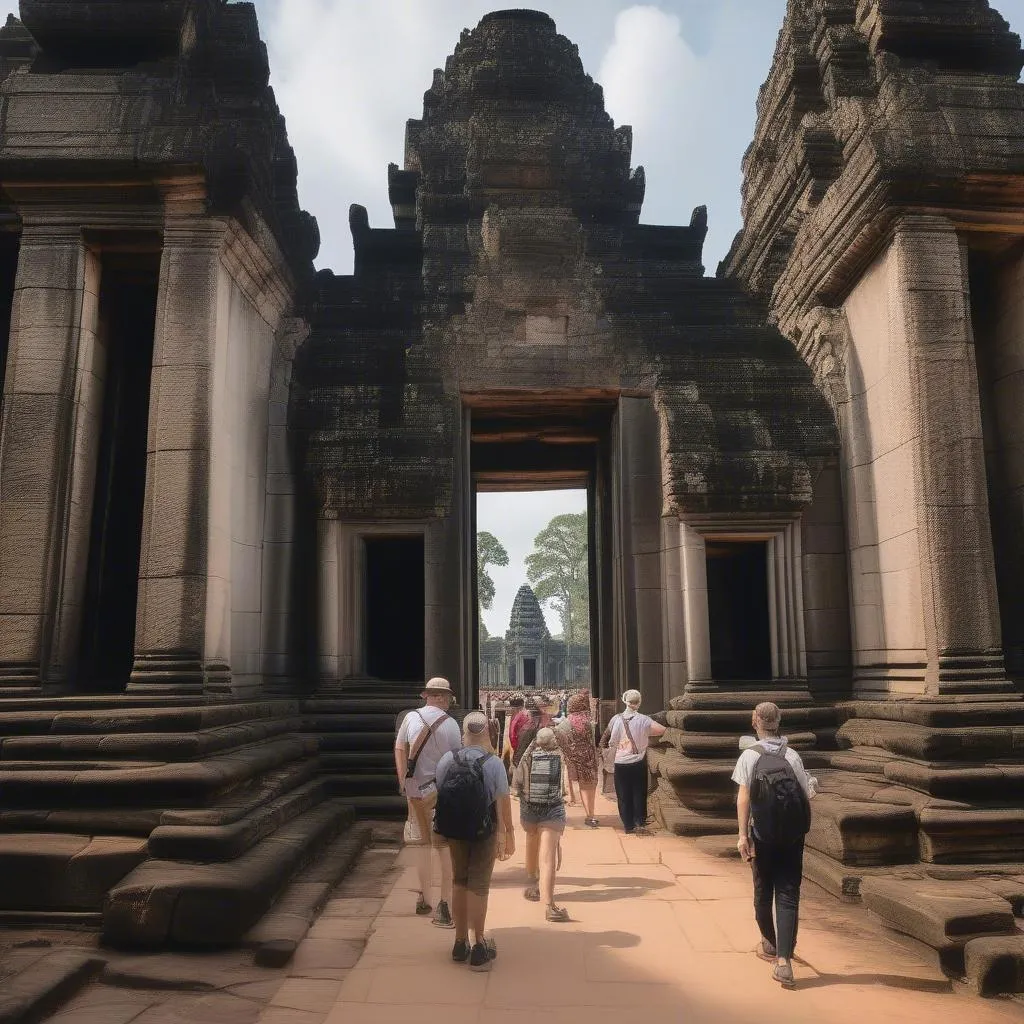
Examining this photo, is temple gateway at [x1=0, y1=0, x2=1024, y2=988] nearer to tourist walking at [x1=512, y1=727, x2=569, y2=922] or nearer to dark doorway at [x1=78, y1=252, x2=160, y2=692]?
dark doorway at [x1=78, y1=252, x2=160, y2=692]

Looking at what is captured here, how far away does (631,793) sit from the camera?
905 cm

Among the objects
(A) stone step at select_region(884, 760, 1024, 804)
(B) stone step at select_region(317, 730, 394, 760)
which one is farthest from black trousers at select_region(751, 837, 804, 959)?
(B) stone step at select_region(317, 730, 394, 760)

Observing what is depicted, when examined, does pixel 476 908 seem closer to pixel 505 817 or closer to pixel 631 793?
pixel 505 817

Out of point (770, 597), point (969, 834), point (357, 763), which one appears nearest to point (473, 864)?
point (969, 834)

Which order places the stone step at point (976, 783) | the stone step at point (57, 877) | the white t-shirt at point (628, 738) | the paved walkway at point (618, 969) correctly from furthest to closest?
the white t-shirt at point (628, 738)
the stone step at point (976, 783)
the stone step at point (57, 877)
the paved walkway at point (618, 969)

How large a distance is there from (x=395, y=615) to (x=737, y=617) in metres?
4.93

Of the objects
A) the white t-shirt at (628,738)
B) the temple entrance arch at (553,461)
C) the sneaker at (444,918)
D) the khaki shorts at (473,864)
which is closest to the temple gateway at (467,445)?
the temple entrance arch at (553,461)

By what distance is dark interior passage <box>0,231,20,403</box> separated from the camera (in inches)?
356

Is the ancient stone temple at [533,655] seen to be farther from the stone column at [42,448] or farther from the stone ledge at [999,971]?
the stone ledge at [999,971]

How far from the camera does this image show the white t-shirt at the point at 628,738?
9008 mm

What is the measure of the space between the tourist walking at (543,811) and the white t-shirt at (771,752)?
1624 millimetres

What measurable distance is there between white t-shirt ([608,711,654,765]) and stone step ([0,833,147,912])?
4.93m

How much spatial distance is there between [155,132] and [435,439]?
444cm

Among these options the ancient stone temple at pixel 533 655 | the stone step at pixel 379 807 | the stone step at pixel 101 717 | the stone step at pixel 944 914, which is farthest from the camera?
the ancient stone temple at pixel 533 655
